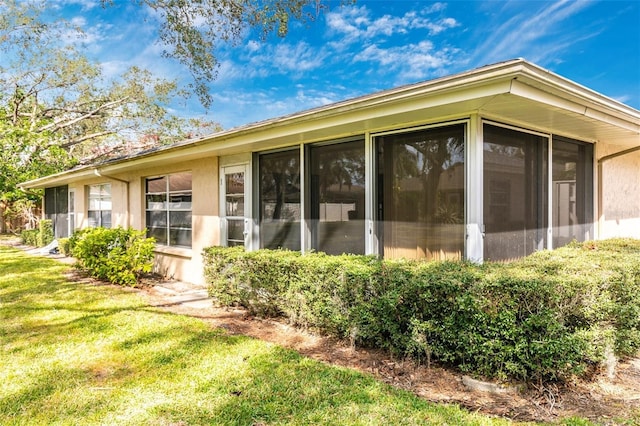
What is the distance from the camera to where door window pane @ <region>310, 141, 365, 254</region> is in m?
5.00

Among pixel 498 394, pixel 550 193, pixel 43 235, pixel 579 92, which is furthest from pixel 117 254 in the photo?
pixel 43 235

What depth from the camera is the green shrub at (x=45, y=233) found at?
49.9 feet

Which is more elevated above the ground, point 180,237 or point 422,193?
point 422,193

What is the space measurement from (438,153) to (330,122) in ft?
4.27

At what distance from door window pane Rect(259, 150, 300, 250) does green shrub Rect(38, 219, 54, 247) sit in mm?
13353

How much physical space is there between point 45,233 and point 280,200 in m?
14.0

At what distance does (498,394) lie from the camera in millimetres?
3008

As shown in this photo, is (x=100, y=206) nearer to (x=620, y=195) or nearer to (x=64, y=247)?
(x=64, y=247)

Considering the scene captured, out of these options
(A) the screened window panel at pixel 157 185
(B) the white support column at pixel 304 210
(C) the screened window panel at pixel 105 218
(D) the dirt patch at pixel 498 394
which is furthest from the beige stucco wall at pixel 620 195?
(C) the screened window panel at pixel 105 218

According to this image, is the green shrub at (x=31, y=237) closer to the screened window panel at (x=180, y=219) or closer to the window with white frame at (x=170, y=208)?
the window with white frame at (x=170, y=208)

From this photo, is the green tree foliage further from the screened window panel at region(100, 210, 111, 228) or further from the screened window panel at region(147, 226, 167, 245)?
the screened window panel at region(147, 226, 167, 245)

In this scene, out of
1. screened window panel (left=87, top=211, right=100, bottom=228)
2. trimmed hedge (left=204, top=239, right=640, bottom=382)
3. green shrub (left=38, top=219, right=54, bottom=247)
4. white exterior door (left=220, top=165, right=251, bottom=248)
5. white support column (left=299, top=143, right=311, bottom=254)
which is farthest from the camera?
green shrub (left=38, top=219, right=54, bottom=247)

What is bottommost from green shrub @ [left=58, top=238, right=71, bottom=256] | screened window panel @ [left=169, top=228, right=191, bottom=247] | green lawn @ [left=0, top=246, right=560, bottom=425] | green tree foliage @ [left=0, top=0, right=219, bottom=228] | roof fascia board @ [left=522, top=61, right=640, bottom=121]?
green lawn @ [left=0, top=246, right=560, bottom=425]

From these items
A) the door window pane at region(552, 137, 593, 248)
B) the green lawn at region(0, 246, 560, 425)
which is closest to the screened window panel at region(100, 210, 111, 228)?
the green lawn at region(0, 246, 560, 425)
